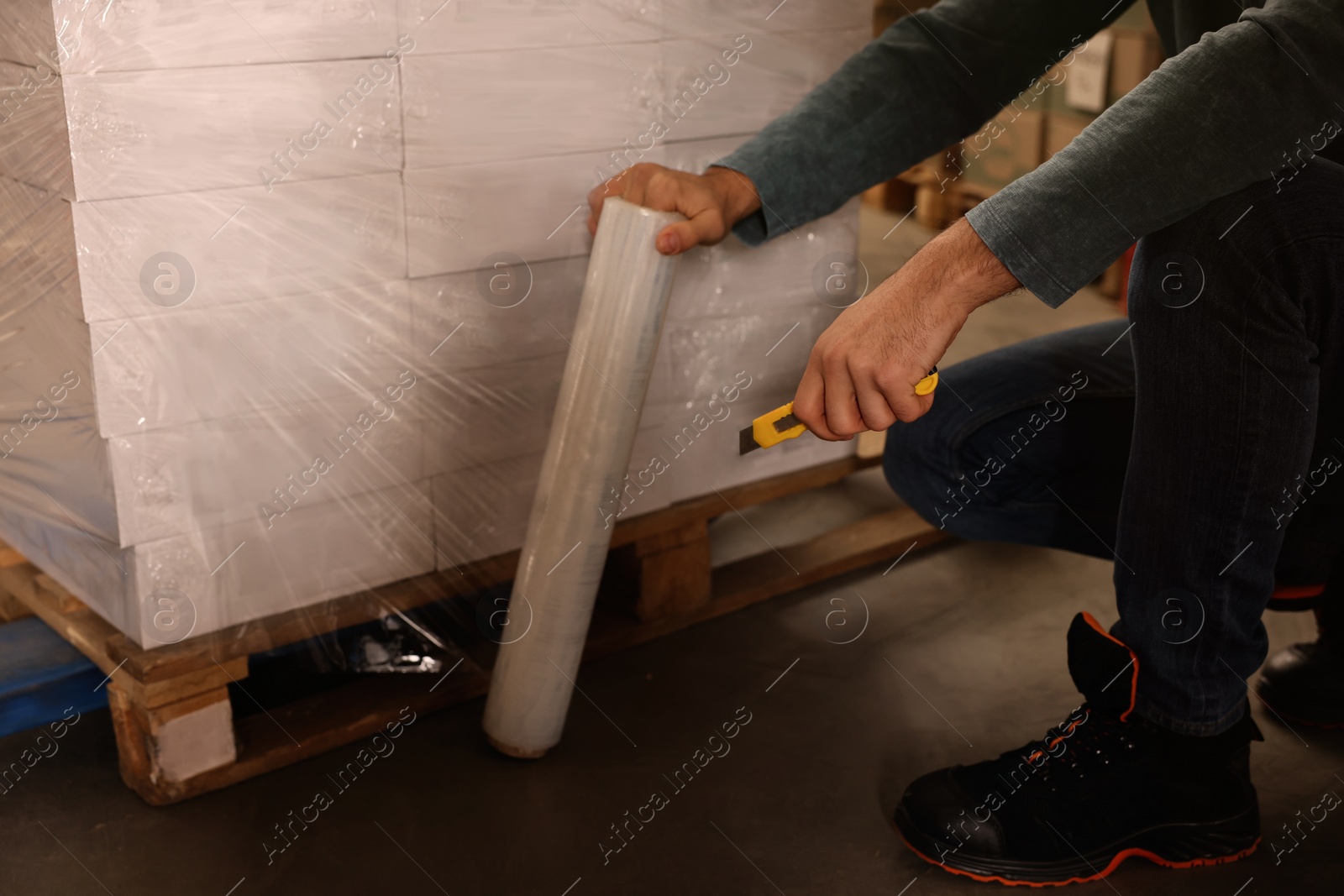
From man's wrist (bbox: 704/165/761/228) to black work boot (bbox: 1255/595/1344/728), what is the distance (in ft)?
3.42

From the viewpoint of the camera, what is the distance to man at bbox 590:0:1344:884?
115 cm

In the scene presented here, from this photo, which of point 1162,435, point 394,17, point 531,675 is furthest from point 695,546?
point 394,17

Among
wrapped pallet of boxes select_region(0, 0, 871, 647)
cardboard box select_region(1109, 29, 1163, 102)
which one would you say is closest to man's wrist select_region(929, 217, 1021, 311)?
wrapped pallet of boxes select_region(0, 0, 871, 647)

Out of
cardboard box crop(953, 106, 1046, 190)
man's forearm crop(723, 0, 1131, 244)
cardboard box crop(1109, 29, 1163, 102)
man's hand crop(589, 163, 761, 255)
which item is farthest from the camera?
cardboard box crop(953, 106, 1046, 190)

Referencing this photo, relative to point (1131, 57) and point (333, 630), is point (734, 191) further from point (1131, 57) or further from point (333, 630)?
point (1131, 57)

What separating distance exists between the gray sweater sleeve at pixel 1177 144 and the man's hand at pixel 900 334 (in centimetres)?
3

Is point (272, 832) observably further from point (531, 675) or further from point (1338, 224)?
point (1338, 224)

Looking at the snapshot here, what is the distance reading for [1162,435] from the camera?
1.34 meters

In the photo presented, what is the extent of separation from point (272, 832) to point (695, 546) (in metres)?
0.77

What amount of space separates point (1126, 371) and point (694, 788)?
2.72 feet

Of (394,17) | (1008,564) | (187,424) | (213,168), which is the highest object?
(394,17)

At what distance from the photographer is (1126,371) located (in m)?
1.68

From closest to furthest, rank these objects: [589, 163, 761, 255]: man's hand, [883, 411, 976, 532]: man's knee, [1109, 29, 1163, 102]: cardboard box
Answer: [589, 163, 761, 255]: man's hand
[883, 411, 976, 532]: man's knee
[1109, 29, 1163, 102]: cardboard box

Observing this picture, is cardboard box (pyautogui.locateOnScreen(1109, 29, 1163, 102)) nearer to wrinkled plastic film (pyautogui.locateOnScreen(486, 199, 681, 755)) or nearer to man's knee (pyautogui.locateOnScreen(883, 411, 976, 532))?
man's knee (pyautogui.locateOnScreen(883, 411, 976, 532))
